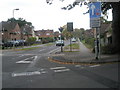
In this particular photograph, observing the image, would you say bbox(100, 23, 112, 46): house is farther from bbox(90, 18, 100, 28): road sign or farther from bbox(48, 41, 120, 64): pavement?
bbox(90, 18, 100, 28): road sign

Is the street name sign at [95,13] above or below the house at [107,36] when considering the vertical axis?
above

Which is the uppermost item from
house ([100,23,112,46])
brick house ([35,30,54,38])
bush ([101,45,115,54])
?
brick house ([35,30,54,38])

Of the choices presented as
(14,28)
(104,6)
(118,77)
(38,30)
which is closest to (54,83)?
(118,77)

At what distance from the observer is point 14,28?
74.6 meters

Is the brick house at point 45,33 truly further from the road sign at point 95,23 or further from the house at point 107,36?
the road sign at point 95,23

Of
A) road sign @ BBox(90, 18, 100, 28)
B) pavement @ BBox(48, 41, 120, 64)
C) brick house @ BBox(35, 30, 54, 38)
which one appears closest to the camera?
pavement @ BBox(48, 41, 120, 64)

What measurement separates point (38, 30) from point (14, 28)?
65.1 m

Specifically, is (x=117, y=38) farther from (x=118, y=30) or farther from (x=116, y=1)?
(x=116, y=1)

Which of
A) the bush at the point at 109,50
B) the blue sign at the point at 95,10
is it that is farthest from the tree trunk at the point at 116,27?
the blue sign at the point at 95,10

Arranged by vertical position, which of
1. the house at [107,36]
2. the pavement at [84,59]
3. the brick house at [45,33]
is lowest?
the pavement at [84,59]

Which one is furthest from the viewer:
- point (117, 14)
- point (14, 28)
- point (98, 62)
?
point (14, 28)

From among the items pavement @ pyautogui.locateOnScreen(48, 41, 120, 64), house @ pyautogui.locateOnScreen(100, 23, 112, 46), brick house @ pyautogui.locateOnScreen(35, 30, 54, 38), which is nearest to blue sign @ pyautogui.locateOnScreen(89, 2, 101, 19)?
pavement @ pyautogui.locateOnScreen(48, 41, 120, 64)

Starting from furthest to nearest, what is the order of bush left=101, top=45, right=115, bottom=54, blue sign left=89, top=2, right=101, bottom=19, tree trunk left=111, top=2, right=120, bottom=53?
tree trunk left=111, top=2, right=120, bottom=53 → bush left=101, top=45, right=115, bottom=54 → blue sign left=89, top=2, right=101, bottom=19

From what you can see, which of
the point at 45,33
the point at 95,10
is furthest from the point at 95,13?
the point at 45,33
